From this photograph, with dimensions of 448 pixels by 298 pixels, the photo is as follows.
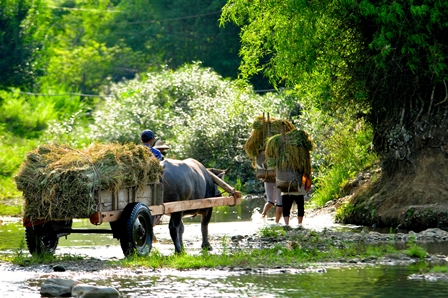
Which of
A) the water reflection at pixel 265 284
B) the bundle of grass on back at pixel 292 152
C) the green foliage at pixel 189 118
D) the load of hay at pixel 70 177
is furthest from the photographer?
the green foliage at pixel 189 118

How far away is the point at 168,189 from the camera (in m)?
15.1

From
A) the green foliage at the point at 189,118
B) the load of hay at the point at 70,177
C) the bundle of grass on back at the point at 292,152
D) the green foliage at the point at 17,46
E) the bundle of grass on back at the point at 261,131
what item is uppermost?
the green foliage at the point at 17,46

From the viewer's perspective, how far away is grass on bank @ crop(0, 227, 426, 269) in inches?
512

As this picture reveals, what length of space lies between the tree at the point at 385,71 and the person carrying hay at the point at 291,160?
1527 millimetres

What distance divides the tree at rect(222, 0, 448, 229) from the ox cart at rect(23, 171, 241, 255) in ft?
17.9

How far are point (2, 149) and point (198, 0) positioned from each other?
3044cm

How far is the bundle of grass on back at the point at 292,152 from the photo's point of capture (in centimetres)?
1859

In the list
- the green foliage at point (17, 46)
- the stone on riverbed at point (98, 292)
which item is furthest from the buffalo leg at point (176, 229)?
the green foliage at point (17, 46)

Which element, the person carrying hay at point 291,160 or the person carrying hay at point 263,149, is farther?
the person carrying hay at point 263,149

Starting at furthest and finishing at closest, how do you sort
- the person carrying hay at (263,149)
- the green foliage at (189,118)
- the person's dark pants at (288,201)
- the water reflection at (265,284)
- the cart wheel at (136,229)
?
the green foliage at (189,118) → the person carrying hay at (263,149) → the person's dark pants at (288,201) → the cart wheel at (136,229) → the water reflection at (265,284)

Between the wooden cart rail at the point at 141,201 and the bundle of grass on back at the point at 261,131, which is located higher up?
the bundle of grass on back at the point at 261,131

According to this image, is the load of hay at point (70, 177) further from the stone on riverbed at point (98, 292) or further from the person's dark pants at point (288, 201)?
the person's dark pants at point (288, 201)

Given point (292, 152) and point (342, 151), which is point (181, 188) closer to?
point (292, 152)

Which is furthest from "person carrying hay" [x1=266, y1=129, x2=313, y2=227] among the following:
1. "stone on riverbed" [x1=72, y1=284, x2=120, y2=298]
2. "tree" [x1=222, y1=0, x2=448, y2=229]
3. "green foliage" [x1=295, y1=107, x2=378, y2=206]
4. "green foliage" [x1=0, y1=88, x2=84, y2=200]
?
"green foliage" [x1=0, y1=88, x2=84, y2=200]
